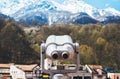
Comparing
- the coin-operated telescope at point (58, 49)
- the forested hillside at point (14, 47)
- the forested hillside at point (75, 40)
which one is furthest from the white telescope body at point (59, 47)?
the forested hillside at point (14, 47)

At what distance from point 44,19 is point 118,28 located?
75.2 ft

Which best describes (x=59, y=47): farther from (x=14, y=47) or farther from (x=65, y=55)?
(x=14, y=47)

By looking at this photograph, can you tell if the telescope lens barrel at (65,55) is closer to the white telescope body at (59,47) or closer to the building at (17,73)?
the white telescope body at (59,47)

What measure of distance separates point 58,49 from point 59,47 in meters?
0.03

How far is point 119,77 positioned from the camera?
101ft

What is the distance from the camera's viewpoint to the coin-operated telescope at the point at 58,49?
8.00ft

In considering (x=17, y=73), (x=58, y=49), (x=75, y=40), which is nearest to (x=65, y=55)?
(x=58, y=49)

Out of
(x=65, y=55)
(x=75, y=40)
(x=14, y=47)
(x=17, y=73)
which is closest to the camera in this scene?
(x=65, y=55)

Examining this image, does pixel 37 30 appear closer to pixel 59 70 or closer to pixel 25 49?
pixel 25 49

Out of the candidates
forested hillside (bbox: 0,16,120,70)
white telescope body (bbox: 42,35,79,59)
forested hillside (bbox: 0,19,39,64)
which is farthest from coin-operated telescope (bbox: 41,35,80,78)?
forested hillside (bbox: 0,19,39,64)

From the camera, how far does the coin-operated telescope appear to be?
244cm

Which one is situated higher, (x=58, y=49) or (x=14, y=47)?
(x=14, y=47)

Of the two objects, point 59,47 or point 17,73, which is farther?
point 17,73

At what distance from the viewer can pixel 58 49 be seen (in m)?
2.45
